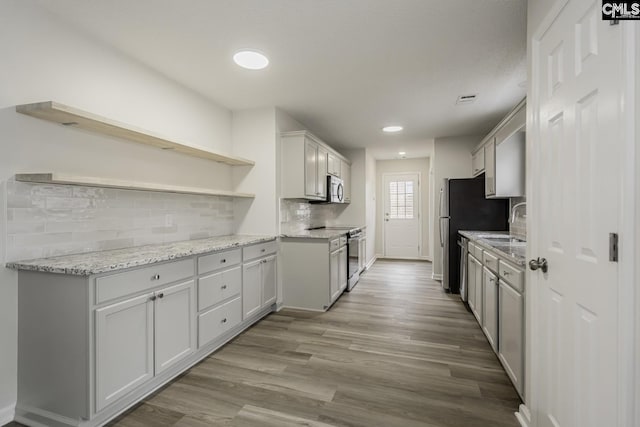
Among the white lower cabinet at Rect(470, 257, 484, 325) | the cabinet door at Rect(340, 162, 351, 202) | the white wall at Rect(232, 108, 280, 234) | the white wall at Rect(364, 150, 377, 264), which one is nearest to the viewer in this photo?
the white lower cabinet at Rect(470, 257, 484, 325)

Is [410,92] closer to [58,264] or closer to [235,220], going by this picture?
[235,220]

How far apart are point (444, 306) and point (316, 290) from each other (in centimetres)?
164

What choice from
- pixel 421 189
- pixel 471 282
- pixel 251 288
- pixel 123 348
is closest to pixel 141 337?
pixel 123 348

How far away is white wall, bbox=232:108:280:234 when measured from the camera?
12.3ft

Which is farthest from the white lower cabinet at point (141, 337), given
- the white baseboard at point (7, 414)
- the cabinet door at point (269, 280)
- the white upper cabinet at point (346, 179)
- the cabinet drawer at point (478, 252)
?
the white upper cabinet at point (346, 179)

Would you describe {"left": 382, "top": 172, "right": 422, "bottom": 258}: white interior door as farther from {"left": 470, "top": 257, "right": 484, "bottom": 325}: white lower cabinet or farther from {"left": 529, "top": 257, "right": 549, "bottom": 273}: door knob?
{"left": 529, "top": 257, "right": 549, "bottom": 273}: door knob

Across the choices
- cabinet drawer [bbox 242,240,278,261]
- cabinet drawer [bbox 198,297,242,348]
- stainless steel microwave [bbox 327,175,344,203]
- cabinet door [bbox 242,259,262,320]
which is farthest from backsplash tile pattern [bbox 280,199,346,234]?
cabinet drawer [bbox 198,297,242,348]

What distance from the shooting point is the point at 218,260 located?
8.75 ft

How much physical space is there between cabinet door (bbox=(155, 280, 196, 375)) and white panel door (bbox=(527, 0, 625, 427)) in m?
2.22

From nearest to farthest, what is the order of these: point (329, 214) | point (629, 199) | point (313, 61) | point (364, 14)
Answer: point (629, 199) → point (364, 14) → point (313, 61) → point (329, 214)

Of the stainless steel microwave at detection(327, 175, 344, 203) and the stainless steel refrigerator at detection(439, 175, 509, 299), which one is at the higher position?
the stainless steel microwave at detection(327, 175, 344, 203)

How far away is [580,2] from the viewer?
1227mm


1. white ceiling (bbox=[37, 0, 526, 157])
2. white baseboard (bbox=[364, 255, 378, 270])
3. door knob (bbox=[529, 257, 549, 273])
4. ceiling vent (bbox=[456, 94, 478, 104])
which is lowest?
white baseboard (bbox=[364, 255, 378, 270])

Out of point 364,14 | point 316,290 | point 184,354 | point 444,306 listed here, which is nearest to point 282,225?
point 316,290
